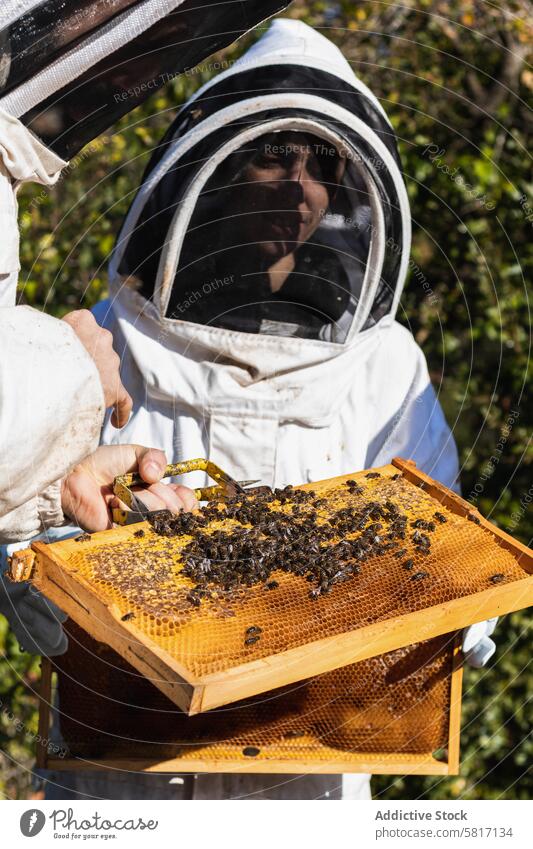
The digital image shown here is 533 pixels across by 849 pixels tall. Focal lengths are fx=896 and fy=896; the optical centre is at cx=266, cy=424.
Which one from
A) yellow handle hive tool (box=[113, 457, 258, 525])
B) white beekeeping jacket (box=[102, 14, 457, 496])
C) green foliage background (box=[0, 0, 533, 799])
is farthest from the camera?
green foliage background (box=[0, 0, 533, 799])

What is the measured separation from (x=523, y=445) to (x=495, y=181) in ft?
5.35

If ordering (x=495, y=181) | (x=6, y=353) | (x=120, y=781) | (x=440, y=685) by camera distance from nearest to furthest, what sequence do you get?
(x=6, y=353), (x=440, y=685), (x=120, y=781), (x=495, y=181)

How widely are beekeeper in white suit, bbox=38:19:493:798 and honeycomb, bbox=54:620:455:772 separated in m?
0.37

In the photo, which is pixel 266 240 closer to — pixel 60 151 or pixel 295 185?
pixel 295 185

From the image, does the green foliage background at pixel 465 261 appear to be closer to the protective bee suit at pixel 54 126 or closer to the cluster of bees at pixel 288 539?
the cluster of bees at pixel 288 539

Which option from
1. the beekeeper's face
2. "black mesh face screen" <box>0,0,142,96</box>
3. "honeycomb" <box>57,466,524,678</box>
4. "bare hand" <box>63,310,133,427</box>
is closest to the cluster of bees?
"honeycomb" <box>57,466,524,678</box>

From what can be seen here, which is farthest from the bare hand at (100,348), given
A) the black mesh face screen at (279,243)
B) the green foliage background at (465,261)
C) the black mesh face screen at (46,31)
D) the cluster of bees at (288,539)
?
the green foliage background at (465,261)

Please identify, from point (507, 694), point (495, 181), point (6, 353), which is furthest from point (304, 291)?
point (507, 694)

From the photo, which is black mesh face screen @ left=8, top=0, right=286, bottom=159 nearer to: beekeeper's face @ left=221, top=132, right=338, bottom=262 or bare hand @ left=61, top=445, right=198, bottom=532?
beekeeper's face @ left=221, top=132, right=338, bottom=262

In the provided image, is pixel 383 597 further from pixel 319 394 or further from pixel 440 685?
pixel 319 394

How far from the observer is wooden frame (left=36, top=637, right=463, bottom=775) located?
282cm

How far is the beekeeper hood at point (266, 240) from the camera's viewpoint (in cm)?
325
